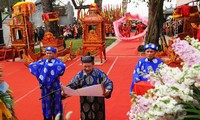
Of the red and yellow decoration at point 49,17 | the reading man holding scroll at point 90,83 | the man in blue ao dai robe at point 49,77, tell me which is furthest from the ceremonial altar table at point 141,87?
the red and yellow decoration at point 49,17

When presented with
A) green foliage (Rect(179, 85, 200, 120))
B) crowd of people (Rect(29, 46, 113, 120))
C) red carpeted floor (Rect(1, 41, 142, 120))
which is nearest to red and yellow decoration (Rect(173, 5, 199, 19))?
red carpeted floor (Rect(1, 41, 142, 120))

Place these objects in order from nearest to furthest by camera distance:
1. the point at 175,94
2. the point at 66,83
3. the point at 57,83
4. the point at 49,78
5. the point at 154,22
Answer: the point at 175,94
the point at 49,78
the point at 57,83
the point at 66,83
the point at 154,22

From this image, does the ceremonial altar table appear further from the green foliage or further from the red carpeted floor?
the green foliage

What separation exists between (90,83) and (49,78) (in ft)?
3.01

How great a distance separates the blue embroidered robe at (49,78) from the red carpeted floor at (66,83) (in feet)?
3.05

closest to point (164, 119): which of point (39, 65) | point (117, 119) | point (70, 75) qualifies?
point (39, 65)

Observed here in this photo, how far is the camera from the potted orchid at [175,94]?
1295 mm

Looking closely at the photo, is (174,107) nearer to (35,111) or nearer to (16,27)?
(35,111)

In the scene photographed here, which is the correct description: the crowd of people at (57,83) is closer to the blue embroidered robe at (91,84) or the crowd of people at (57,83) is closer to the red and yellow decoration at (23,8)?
the blue embroidered robe at (91,84)

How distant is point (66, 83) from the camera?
883cm

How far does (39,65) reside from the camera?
4680 mm

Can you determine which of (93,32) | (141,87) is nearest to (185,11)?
(93,32)

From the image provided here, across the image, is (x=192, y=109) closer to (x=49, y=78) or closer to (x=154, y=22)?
(x=49, y=78)

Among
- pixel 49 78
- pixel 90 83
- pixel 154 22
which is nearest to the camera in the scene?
pixel 90 83
